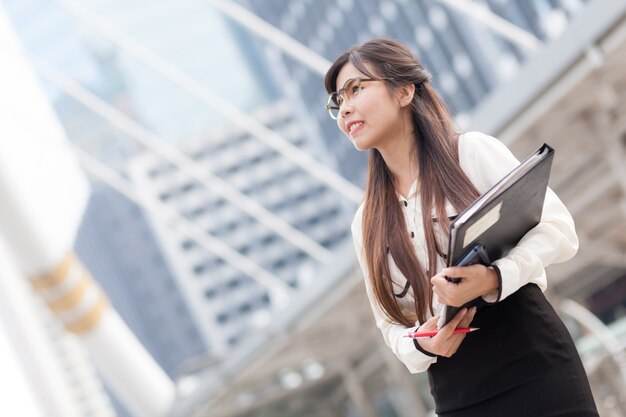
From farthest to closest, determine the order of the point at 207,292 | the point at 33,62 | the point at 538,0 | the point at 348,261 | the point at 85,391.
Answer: the point at 85,391
the point at 207,292
the point at 538,0
the point at 33,62
the point at 348,261

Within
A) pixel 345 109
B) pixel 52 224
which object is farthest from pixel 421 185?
pixel 52 224

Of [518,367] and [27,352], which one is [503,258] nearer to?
[518,367]

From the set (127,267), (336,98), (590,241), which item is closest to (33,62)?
(590,241)

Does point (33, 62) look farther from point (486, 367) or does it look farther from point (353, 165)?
point (353, 165)

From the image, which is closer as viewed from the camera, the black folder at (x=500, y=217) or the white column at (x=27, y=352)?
the black folder at (x=500, y=217)

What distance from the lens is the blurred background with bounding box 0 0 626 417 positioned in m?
8.83

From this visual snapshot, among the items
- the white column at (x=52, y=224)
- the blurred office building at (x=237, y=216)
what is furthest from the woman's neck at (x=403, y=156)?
the blurred office building at (x=237, y=216)

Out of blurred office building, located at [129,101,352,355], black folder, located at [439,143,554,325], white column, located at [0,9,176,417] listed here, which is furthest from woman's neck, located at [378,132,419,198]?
blurred office building, located at [129,101,352,355]

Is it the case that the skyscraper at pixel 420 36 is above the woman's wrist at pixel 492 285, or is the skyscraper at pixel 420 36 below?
below

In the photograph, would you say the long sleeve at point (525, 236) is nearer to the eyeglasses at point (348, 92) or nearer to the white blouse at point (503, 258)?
the white blouse at point (503, 258)

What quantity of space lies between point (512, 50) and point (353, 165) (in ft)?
82.3

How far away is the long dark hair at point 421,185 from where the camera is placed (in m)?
2.12

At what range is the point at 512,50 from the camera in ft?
191

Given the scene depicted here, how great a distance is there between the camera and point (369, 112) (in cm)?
219
